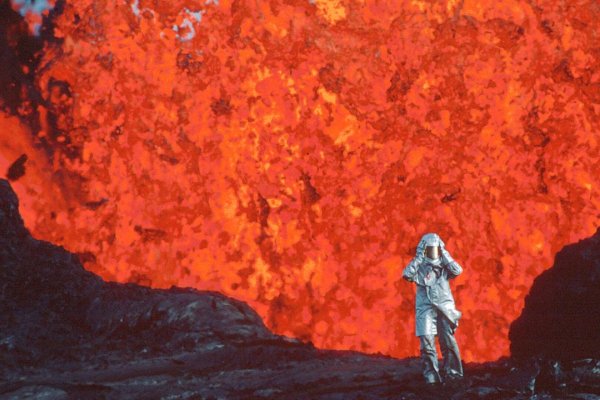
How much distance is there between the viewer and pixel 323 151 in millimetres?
15094

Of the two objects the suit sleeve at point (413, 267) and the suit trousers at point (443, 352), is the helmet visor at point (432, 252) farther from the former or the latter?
the suit trousers at point (443, 352)

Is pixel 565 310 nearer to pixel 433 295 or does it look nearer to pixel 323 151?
pixel 433 295

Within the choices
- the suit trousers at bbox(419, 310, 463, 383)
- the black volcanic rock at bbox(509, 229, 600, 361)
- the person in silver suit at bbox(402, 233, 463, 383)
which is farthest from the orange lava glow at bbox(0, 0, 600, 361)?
the person in silver suit at bbox(402, 233, 463, 383)

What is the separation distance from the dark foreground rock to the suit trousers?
0.18 m

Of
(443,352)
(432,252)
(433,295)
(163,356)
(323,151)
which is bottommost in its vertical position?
(443,352)

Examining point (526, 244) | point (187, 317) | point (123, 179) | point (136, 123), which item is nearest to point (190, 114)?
point (136, 123)

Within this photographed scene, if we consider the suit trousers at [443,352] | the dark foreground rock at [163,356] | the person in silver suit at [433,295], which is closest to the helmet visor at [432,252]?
the person in silver suit at [433,295]

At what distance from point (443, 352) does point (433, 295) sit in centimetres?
74

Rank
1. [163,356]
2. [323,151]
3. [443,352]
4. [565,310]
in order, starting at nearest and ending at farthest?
[443,352] < [163,356] < [565,310] < [323,151]

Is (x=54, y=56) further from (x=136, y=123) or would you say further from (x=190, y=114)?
(x=190, y=114)

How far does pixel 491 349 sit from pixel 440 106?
6.49 meters

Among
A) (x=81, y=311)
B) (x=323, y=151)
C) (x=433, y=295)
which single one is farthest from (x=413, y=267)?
(x=323, y=151)

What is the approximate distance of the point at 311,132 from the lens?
14945 millimetres

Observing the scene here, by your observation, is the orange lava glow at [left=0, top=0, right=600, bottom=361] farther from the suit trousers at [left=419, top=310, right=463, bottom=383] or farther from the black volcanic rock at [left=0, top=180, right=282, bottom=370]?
the suit trousers at [left=419, top=310, right=463, bottom=383]
